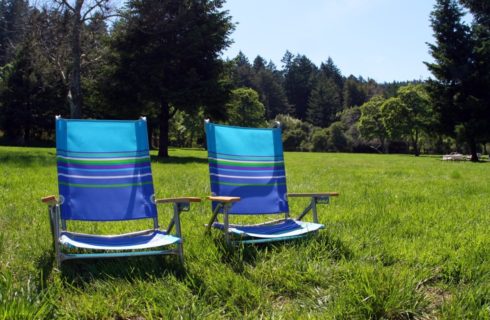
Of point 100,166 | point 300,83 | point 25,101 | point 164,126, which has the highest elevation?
point 300,83

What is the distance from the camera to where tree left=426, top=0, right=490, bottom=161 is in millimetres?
24031

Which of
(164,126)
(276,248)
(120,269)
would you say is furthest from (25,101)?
(276,248)

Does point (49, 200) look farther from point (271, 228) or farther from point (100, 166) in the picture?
point (271, 228)

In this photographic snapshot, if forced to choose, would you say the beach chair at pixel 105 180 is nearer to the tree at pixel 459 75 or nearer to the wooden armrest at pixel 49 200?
the wooden armrest at pixel 49 200

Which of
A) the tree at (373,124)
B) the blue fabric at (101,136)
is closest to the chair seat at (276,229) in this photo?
the blue fabric at (101,136)

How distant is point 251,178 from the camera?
4691 millimetres

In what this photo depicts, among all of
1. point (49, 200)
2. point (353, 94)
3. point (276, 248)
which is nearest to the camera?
point (49, 200)

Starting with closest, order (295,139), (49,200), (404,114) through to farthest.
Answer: (49,200)
(404,114)
(295,139)

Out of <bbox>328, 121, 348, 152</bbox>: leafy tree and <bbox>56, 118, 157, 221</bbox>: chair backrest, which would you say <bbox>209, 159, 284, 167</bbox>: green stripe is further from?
<bbox>328, 121, 348, 152</bbox>: leafy tree

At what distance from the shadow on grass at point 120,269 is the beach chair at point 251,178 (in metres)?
0.76

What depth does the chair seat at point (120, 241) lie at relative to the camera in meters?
3.31

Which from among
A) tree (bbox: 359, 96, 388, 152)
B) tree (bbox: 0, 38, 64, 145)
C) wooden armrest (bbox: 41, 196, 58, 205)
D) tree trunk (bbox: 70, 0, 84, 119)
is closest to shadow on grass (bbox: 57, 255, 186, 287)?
wooden armrest (bbox: 41, 196, 58, 205)

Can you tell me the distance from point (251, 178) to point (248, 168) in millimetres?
114

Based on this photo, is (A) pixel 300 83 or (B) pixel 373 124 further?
(A) pixel 300 83
